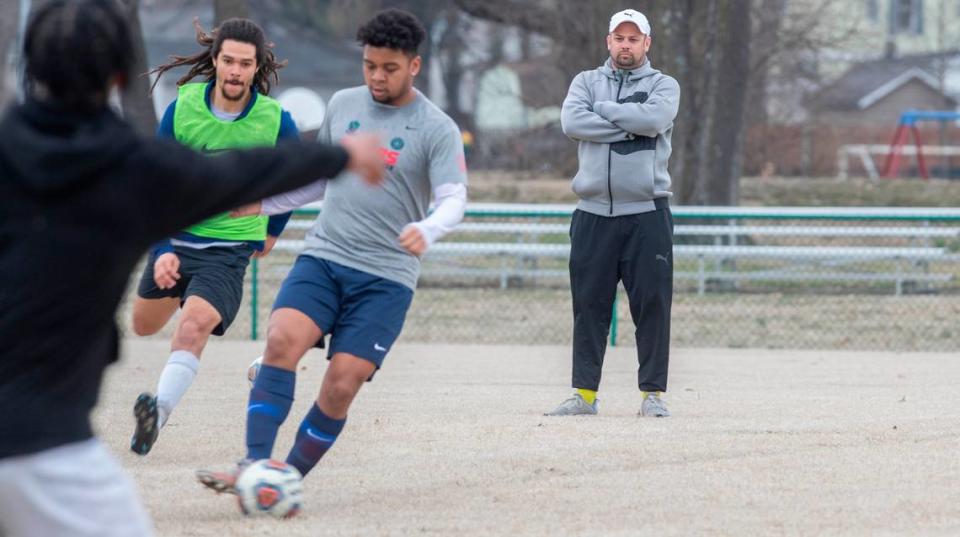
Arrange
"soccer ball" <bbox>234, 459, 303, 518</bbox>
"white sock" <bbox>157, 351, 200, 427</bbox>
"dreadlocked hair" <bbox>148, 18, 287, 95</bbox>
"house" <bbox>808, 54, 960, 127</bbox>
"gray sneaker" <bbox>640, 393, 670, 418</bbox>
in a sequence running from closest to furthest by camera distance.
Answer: "soccer ball" <bbox>234, 459, 303, 518</bbox> → "white sock" <bbox>157, 351, 200, 427</bbox> → "dreadlocked hair" <bbox>148, 18, 287, 95</bbox> → "gray sneaker" <bbox>640, 393, 670, 418</bbox> → "house" <bbox>808, 54, 960, 127</bbox>

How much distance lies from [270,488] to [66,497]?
2.06 metres

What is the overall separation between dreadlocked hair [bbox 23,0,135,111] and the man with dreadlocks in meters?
3.43

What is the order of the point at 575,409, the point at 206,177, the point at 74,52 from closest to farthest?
the point at 74,52
the point at 206,177
the point at 575,409

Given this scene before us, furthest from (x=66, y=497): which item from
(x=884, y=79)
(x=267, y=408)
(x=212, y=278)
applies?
(x=884, y=79)

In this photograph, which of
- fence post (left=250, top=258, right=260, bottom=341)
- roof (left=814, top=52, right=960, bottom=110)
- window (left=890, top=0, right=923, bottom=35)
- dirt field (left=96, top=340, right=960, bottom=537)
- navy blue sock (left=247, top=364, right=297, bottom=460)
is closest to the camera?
navy blue sock (left=247, top=364, right=297, bottom=460)

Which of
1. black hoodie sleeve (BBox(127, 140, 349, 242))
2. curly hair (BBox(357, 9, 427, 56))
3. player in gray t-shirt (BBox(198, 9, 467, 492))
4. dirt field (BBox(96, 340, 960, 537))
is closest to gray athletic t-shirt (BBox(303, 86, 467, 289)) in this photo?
player in gray t-shirt (BBox(198, 9, 467, 492))

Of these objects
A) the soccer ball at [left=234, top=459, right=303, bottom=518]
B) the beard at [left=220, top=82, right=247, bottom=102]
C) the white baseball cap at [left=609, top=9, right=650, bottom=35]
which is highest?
the white baseball cap at [left=609, top=9, right=650, bottom=35]

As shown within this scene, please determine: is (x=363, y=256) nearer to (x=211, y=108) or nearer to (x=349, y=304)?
(x=349, y=304)

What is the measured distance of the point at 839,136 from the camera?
36406 mm

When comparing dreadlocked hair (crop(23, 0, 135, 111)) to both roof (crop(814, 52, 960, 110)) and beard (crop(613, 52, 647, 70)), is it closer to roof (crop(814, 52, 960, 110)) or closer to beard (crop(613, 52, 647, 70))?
beard (crop(613, 52, 647, 70))

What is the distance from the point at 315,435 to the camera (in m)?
5.73

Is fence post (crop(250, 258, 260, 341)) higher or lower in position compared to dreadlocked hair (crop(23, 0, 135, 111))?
lower

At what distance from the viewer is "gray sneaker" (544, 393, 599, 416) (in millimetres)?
8500

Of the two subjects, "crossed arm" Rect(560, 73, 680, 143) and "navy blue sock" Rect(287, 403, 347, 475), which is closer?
"navy blue sock" Rect(287, 403, 347, 475)
